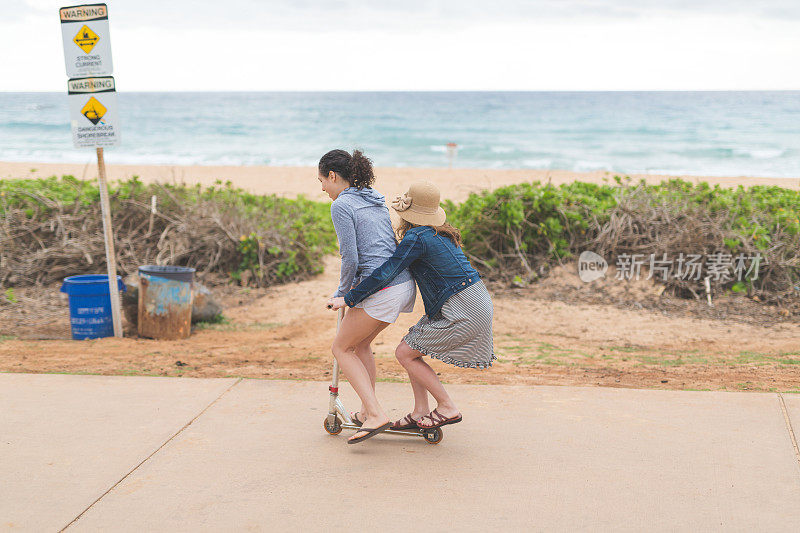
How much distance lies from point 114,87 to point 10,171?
654 inches

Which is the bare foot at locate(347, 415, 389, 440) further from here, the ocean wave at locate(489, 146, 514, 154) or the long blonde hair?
the ocean wave at locate(489, 146, 514, 154)

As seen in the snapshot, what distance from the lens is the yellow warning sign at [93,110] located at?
22.8 feet

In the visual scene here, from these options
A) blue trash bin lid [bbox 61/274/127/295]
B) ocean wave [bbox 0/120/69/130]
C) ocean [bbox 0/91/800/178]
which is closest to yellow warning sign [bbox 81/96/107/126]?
blue trash bin lid [bbox 61/274/127/295]

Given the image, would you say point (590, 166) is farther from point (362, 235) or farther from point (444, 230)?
point (362, 235)

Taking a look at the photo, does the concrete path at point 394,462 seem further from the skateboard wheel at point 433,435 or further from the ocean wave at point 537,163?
the ocean wave at point 537,163

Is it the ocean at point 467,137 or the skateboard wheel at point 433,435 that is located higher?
the ocean at point 467,137

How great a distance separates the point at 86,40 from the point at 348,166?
417cm

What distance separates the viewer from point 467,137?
2007 inches

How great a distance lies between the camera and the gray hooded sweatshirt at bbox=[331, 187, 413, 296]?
12.8 ft

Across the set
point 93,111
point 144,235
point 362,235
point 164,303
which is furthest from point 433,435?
point 144,235

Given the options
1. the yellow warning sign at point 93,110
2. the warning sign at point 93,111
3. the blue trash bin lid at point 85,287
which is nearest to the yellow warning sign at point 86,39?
the warning sign at point 93,111

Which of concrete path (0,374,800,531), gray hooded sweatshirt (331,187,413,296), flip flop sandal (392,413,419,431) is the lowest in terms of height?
concrete path (0,374,800,531)

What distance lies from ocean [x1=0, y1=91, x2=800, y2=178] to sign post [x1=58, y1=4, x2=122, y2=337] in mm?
21323

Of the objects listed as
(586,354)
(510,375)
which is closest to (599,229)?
(586,354)
